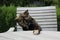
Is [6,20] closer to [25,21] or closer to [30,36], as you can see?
[25,21]

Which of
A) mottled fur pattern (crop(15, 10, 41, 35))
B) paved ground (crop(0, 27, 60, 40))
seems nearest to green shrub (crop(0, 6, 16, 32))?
mottled fur pattern (crop(15, 10, 41, 35))

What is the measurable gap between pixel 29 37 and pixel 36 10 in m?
2.65

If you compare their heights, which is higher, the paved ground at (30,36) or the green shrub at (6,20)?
the paved ground at (30,36)

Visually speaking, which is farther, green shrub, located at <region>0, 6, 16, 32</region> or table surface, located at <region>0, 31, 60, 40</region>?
green shrub, located at <region>0, 6, 16, 32</region>

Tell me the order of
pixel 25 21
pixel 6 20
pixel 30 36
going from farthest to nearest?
pixel 6 20 < pixel 25 21 < pixel 30 36

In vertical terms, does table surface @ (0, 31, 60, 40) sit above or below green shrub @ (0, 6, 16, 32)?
above

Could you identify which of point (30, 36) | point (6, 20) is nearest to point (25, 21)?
point (30, 36)

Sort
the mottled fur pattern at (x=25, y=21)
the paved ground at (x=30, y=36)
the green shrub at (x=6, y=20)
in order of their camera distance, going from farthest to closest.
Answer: the green shrub at (x=6, y=20), the mottled fur pattern at (x=25, y=21), the paved ground at (x=30, y=36)

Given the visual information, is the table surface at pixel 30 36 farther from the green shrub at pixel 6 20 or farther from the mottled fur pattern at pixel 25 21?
the green shrub at pixel 6 20

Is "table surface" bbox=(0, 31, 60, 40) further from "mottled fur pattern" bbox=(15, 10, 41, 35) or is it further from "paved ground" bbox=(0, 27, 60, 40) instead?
"mottled fur pattern" bbox=(15, 10, 41, 35)

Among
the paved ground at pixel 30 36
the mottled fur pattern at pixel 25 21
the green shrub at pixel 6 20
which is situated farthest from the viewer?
the green shrub at pixel 6 20

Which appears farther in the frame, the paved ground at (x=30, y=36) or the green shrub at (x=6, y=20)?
the green shrub at (x=6, y=20)

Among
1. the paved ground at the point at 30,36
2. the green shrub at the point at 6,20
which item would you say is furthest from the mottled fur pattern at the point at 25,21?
the green shrub at the point at 6,20

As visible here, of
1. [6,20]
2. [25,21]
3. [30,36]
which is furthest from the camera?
[6,20]
